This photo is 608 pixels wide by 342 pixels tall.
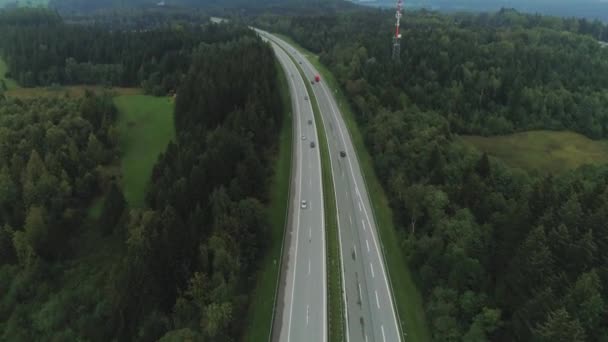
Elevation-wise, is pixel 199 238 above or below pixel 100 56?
below

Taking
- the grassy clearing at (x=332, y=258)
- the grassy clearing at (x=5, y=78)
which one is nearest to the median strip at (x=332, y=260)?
the grassy clearing at (x=332, y=258)

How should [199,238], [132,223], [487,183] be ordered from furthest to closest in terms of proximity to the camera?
[132,223] → [487,183] → [199,238]

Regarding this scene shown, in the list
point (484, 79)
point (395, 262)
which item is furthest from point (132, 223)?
point (484, 79)

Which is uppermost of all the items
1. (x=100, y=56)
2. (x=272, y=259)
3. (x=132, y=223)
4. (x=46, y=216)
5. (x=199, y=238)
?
(x=100, y=56)

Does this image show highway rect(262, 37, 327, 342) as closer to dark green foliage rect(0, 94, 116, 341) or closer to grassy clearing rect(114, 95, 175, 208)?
dark green foliage rect(0, 94, 116, 341)

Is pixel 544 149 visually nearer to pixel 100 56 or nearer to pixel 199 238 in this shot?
pixel 199 238

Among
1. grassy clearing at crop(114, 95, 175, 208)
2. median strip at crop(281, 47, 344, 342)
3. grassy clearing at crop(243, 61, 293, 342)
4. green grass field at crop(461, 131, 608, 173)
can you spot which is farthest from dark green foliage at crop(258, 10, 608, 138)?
grassy clearing at crop(114, 95, 175, 208)
